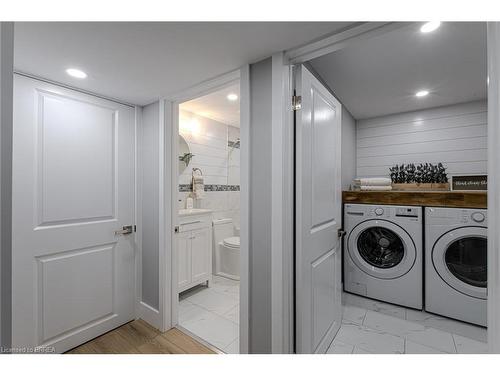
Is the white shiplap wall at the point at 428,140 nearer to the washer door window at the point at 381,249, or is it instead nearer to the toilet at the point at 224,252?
the washer door window at the point at 381,249

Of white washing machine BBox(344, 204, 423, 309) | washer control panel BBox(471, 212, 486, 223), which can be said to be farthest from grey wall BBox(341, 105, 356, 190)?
washer control panel BBox(471, 212, 486, 223)

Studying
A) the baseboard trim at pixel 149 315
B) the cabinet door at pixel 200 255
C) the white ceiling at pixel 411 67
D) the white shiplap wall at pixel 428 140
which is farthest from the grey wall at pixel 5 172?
the white shiplap wall at pixel 428 140

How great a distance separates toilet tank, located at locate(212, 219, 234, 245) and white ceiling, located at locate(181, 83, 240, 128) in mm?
1438

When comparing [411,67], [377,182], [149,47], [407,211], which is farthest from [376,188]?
[149,47]

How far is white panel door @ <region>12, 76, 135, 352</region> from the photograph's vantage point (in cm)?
153

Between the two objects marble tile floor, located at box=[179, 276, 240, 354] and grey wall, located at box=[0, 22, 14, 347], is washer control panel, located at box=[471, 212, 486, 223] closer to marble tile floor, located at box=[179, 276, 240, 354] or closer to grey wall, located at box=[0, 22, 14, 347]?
marble tile floor, located at box=[179, 276, 240, 354]

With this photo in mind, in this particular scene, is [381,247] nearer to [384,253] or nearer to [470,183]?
[384,253]

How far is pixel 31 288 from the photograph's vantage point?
1.57m

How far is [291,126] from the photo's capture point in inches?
53.0

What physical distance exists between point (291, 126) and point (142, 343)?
6.50 ft

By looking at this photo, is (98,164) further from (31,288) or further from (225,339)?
(225,339)
